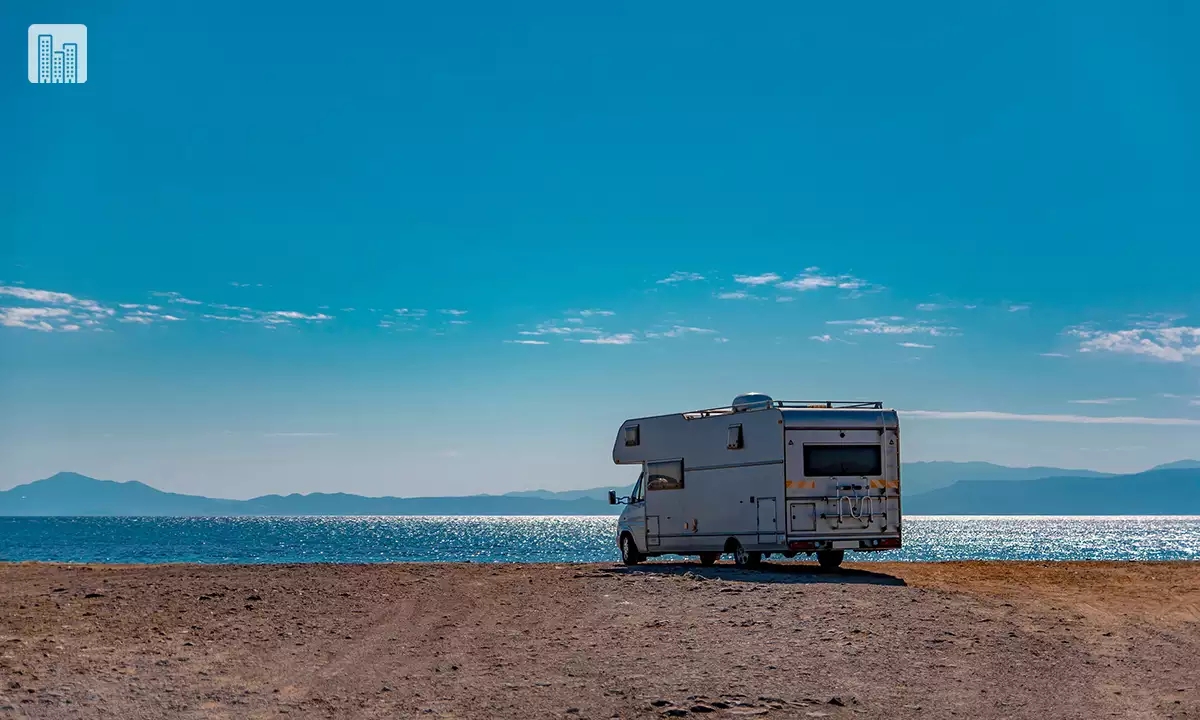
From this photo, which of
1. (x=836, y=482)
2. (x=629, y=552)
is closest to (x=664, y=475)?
(x=629, y=552)

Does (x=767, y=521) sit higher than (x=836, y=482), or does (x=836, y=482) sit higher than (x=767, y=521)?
(x=836, y=482)

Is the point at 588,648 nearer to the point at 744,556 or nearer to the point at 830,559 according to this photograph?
the point at 744,556

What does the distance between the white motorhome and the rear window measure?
20 mm

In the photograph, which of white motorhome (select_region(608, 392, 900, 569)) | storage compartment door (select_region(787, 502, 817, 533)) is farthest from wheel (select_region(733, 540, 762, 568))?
storage compartment door (select_region(787, 502, 817, 533))

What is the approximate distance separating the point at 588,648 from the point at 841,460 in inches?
458

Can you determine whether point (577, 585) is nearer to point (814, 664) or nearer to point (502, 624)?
point (502, 624)

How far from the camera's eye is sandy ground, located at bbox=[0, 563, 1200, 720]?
11195mm

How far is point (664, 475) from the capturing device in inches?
1096

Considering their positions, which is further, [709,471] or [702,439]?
[702,439]

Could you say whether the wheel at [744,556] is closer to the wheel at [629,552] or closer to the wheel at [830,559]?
the wheel at [830,559]

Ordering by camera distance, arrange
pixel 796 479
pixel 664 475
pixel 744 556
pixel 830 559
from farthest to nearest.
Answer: pixel 664 475 < pixel 830 559 < pixel 744 556 < pixel 796 479

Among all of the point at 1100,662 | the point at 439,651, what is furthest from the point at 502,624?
the point at 1100,662

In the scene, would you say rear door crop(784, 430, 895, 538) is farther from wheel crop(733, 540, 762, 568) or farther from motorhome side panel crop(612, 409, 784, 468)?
wheel crop(733, 540, 762, 568)

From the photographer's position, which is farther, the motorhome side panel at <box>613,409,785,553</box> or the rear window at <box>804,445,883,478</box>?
the motorhome side panel at <box>613,409,785,553</box>
